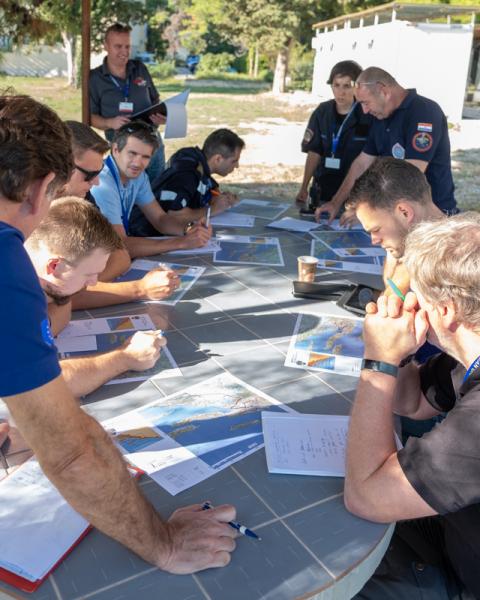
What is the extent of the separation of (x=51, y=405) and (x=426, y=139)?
10.4 feet

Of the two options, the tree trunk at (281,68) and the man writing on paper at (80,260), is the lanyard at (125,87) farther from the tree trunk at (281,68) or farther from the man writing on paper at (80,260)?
the tree trunk at (281,68)

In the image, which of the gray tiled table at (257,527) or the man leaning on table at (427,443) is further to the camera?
the man leaning on table at (427,443)

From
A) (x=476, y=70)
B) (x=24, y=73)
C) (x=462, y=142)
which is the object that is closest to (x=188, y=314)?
(x=462, y=142)

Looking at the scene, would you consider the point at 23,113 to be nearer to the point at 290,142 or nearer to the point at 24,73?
the point at 290,142

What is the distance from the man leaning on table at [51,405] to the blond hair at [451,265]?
2.15ft

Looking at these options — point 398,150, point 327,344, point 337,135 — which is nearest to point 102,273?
point 327,344

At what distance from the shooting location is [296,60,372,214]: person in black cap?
4.71m

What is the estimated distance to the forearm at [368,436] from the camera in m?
1.29

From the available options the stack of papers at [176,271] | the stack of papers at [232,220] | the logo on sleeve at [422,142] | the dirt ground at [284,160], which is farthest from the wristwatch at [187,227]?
the dirt ground at [284,160]

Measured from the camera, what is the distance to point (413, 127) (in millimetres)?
3627

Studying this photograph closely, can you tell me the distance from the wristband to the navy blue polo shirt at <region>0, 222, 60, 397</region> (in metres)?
0.77

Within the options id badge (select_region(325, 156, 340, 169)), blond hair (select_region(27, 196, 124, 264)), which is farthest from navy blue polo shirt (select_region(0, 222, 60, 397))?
id badge (select_region(325, 156, 340, 169))

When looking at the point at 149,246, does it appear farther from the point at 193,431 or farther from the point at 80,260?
the point at 193,431

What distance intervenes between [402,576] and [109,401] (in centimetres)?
88
